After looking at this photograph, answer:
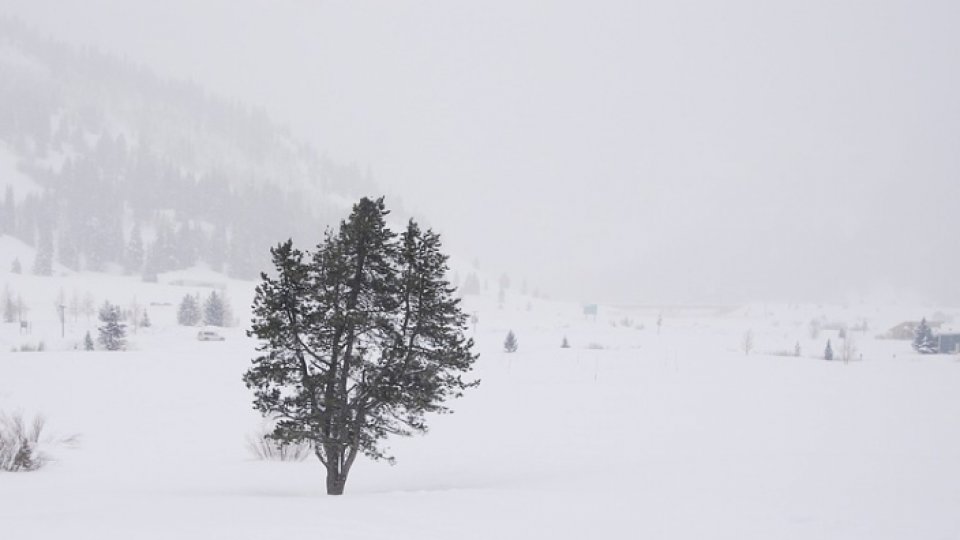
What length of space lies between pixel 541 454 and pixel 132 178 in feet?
523

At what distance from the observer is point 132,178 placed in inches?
5945

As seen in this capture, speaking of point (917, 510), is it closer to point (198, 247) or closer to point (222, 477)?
point (222, 477)

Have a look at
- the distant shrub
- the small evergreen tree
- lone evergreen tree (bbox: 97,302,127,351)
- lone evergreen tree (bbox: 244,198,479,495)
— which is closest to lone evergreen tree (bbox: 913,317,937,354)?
lone evergreen tree (bbox: 244,198,479,495)

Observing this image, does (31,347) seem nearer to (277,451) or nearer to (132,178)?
(277,451)

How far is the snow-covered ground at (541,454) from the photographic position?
10859 mm

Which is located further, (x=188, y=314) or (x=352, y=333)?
(x=188, y=314)

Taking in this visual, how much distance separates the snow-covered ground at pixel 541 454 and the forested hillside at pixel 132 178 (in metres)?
68.9

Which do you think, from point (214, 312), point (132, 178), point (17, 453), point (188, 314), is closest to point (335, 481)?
point (17, 453)

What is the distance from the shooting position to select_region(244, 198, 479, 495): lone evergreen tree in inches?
607

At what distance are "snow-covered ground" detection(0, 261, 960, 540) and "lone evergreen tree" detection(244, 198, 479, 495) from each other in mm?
2310

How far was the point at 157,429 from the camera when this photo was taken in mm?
30891

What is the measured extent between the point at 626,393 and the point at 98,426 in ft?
105

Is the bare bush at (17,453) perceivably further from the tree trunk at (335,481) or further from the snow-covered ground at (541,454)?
the tree trunk at (335,481)

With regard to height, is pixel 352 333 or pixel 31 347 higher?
pixel 352 333
